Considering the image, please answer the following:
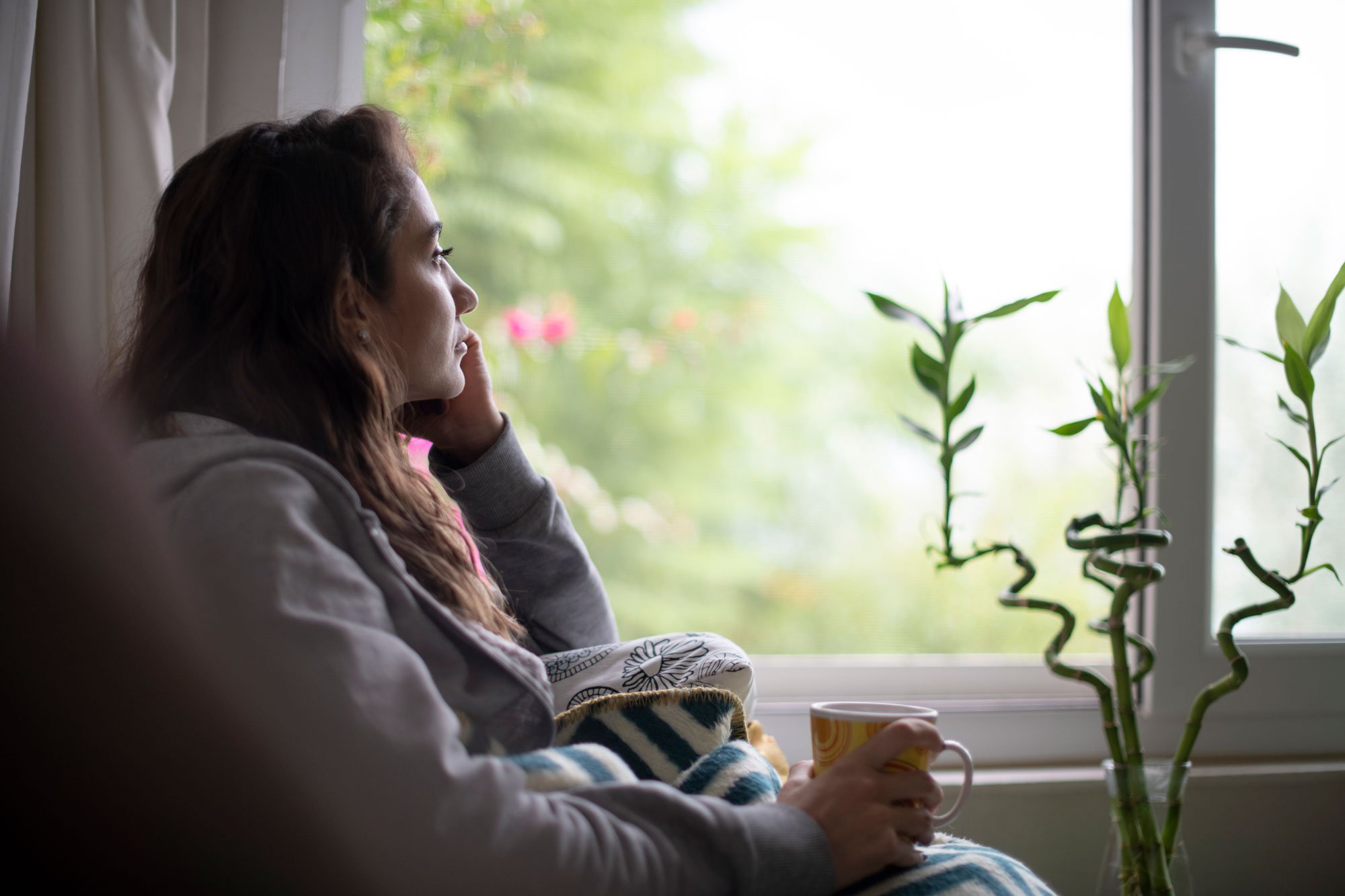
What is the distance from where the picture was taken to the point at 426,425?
3.54ft

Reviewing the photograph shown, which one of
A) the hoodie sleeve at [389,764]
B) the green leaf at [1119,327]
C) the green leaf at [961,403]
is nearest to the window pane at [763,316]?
the green leaf at [1119,327]

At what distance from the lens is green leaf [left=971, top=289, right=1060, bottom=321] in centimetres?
105

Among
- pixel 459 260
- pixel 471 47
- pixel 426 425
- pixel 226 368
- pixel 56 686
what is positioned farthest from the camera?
pixel 459 260

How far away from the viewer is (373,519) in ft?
2.07

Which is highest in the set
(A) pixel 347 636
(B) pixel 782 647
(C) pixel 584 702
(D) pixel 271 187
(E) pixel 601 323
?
(E) pixel 601 323

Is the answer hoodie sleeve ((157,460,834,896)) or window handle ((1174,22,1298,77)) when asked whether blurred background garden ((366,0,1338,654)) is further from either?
hoodie sleeve ((157,460,834,896))

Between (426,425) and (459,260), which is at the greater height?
(459,260)

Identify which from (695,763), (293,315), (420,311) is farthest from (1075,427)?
(293,315)

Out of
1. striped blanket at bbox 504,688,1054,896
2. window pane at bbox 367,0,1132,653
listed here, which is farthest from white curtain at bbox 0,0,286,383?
window pane at bbox 367,0,1132,653

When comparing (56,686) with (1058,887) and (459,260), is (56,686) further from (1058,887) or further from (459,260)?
(459,260)

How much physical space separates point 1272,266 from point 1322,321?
0.50 m

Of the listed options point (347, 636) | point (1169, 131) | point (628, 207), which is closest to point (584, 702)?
point (347, 636)

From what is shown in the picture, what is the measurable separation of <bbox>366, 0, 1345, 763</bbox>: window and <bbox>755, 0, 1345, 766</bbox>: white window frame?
0.67m

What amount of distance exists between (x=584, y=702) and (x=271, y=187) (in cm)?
52
